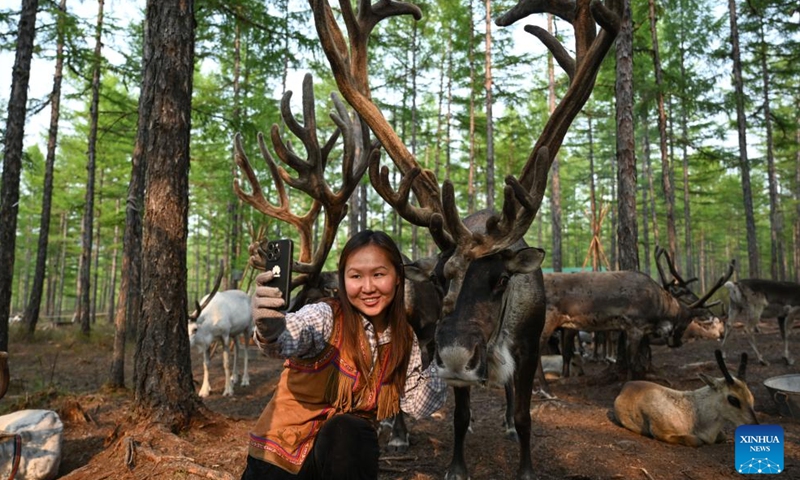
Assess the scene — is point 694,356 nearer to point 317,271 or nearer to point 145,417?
point 317,271

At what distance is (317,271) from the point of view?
17.7 ft

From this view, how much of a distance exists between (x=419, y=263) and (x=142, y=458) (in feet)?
8.81

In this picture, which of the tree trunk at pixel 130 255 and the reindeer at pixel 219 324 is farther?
the reindeer at pixel 219 324

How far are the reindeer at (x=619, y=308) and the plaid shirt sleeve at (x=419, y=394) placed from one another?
211 inches

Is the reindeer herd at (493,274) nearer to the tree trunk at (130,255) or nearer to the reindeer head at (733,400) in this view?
the reindeer head at (733,400)

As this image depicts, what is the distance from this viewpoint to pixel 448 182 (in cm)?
299

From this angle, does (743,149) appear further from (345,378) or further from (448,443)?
(345,378)

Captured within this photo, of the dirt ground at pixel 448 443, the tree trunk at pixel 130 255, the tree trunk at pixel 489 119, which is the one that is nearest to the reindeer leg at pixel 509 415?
the dirt ground at pixel 448 443

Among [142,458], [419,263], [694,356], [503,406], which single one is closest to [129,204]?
[142,458]

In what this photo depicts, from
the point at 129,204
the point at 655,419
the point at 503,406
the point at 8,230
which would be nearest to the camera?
the point at 655,419

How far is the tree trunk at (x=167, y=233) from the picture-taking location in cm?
438

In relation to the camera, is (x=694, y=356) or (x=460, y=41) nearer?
(x=694, y=356)

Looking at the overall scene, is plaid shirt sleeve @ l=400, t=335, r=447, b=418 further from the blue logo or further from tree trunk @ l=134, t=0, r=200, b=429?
tree trunk @ l=134, t=0, r=200, b=429

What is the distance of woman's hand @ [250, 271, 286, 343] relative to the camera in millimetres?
1744
